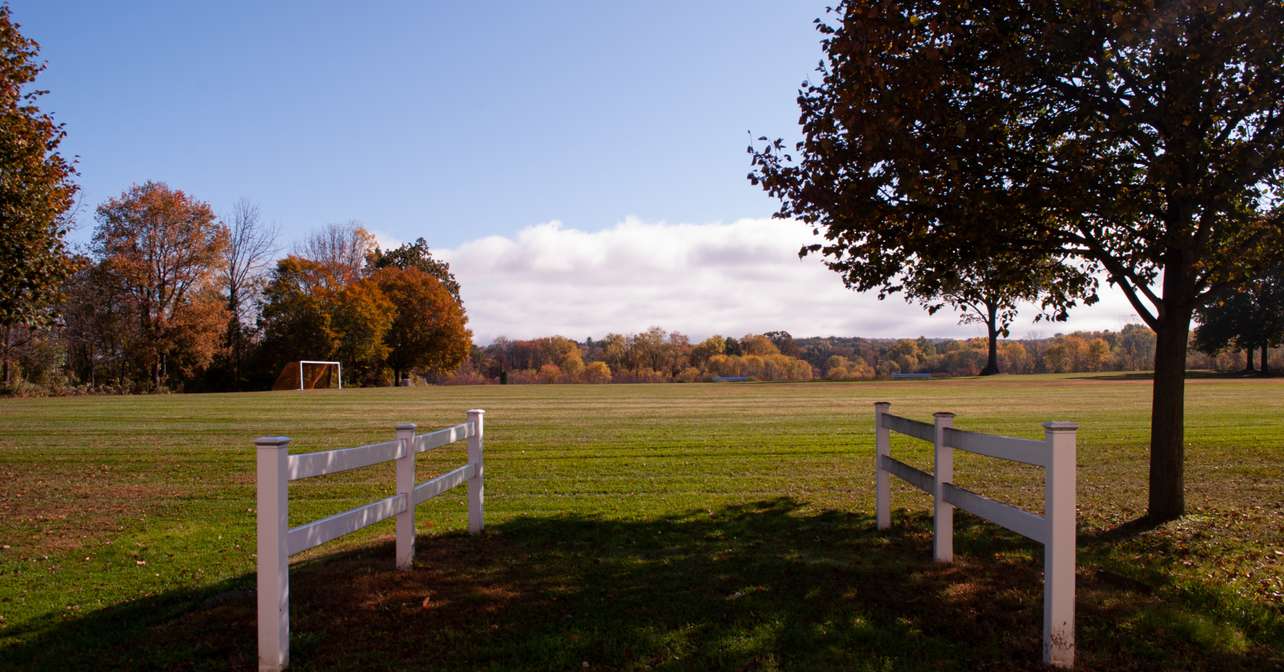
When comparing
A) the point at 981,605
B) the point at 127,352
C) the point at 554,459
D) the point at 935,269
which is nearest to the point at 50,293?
the point at 554,459

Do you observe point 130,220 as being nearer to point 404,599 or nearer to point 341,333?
point 341,333

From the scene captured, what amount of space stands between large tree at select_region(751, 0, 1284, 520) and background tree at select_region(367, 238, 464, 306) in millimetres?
78470

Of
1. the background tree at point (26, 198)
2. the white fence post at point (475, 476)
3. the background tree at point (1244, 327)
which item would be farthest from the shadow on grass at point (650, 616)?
the background tree at point (1244, 327)

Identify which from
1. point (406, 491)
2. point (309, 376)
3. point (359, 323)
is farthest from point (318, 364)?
point (406, 491)

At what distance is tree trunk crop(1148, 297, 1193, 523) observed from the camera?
8.99 metres

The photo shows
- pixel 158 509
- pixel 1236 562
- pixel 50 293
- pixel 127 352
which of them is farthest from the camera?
pixel 127 352

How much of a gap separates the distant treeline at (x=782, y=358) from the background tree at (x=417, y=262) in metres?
9.28

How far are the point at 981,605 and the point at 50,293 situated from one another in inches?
608

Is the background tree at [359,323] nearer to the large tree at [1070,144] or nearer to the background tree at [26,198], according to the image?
the background tree at [26,198]

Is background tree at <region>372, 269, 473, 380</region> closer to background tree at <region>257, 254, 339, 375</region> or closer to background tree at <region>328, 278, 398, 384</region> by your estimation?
background tree at <region>328, 278, 398, 384</region>

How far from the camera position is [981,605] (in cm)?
A: 617

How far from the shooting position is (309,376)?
60438 millimetres

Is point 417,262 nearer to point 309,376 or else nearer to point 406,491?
point 309,376

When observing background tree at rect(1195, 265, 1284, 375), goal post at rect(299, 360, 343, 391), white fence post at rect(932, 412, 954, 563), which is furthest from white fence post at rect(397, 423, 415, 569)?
background tree at rect(1195, 265, 1284, 375)
